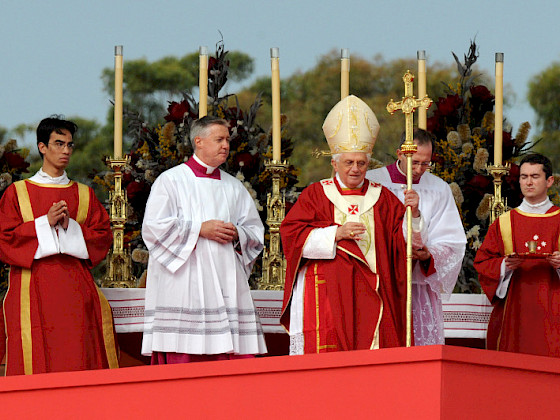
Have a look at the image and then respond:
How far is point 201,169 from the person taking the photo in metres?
6.61

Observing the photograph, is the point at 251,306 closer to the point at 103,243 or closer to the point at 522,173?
the point at 103,243

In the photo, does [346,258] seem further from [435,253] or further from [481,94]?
[481,94]

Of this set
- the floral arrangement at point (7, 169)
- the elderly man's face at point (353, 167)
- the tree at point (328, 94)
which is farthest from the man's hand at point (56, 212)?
the tree at point (328, 94)

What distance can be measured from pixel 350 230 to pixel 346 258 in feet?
0.68

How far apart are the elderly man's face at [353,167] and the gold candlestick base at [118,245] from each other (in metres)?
1.31

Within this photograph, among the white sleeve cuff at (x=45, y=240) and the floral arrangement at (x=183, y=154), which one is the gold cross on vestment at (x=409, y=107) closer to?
the floral arrangement at (x=183, y=154)

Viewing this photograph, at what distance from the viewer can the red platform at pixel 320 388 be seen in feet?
15.4

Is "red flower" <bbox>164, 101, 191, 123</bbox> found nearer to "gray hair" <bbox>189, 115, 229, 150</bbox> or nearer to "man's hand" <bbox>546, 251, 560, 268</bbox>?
"gray hair" <bbox>189, 115, 229, 150</bbox>

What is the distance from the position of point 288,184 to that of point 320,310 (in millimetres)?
1571

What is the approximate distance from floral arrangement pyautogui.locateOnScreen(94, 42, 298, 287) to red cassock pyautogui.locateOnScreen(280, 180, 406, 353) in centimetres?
113

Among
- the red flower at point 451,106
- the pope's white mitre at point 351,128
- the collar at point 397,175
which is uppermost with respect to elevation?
the red flower at point 451,106

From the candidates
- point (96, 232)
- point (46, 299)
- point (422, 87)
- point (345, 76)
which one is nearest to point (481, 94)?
point (422, 87)

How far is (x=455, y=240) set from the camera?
664 centimetres

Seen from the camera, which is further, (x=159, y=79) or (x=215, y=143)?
(x=159, y=79)
